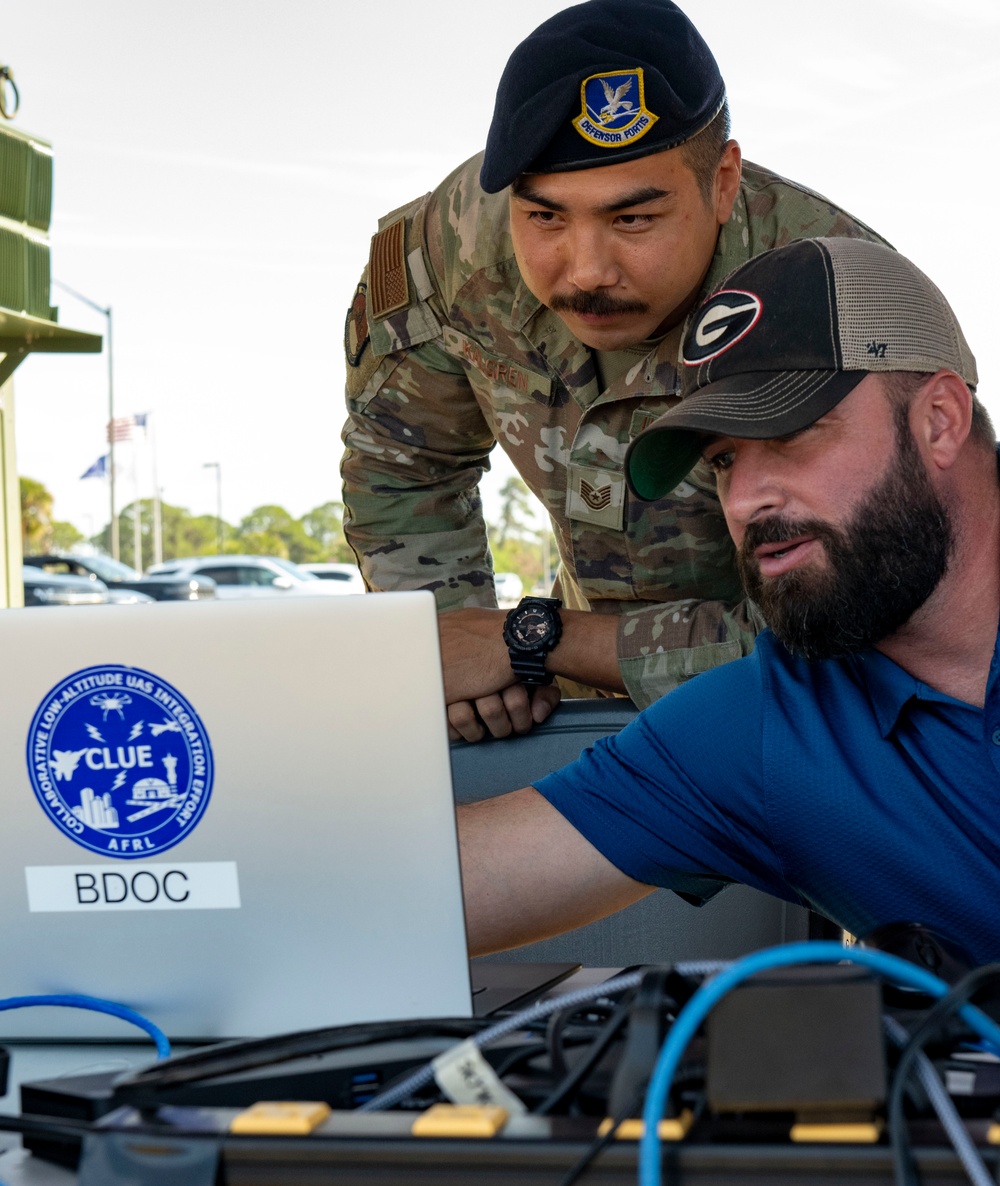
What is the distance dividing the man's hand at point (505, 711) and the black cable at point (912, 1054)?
122 cm

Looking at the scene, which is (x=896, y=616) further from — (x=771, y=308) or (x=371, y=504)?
(x=371, y=504)

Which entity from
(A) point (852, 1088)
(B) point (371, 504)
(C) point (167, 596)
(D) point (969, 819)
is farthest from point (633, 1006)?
(C) point (167, 596)

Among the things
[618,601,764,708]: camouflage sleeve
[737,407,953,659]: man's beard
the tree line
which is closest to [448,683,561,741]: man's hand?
[618,601,764,708]: camouflage sleeve

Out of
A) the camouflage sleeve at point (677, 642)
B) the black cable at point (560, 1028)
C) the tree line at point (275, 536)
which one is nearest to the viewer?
the black cable at point (560, 1028)

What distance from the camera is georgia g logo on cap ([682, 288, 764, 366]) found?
46.9 inches

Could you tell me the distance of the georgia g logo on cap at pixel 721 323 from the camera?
3.91 feet

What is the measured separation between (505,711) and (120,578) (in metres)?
17.0

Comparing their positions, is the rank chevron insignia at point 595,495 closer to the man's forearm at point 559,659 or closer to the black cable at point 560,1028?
the man's forearm at point 559,659

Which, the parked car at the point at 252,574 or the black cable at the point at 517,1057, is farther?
the parked car at the point at 252,574

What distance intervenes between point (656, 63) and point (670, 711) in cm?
82

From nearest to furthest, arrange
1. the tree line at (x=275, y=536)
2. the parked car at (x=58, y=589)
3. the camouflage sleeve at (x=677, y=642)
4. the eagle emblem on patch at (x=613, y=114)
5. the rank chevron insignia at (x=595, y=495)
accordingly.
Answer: the eagle emblem on patch at (x=613, y=114) → the camouflage sleeve at (x=677, y=642) → the rank chevron insignia at (x=595, y=495) → the parked car at (x=58, y=589) → the tree line at (x=275, y=536)

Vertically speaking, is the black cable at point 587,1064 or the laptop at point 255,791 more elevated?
the laptop at point 255,791

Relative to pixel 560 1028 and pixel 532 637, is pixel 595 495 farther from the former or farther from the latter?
pixel 560 1028

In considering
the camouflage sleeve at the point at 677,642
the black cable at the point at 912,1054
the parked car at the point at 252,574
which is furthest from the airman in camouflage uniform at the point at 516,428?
the parked car at the point at 252,574
